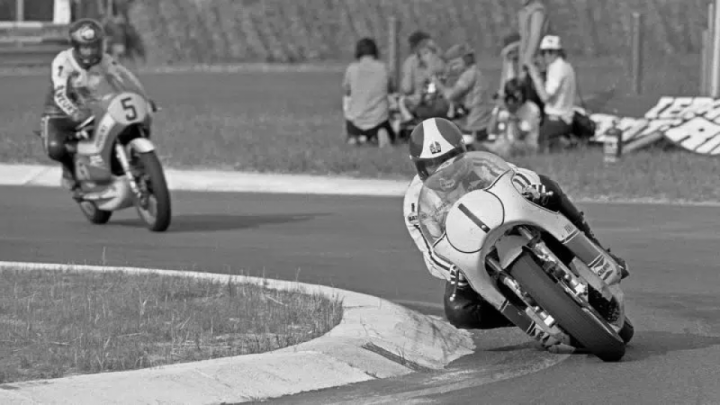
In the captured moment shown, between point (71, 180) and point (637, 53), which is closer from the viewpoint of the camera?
point (71, 180)

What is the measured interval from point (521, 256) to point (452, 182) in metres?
0.54

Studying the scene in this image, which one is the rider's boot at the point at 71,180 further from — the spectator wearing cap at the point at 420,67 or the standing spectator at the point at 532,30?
the spectator wearing cap at the point at 420,67

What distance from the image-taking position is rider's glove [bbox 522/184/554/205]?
27.5 ft

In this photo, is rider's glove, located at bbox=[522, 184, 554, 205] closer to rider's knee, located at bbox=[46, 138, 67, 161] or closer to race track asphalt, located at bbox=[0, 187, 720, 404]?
race track asphalt, located at bbox=[0, 187, 720, 404]

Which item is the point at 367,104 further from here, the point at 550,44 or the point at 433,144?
the point at 433,144

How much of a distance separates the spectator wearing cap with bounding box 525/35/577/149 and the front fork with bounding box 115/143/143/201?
6.41 metres

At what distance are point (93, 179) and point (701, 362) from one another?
24.8 ft

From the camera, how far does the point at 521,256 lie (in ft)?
26.9

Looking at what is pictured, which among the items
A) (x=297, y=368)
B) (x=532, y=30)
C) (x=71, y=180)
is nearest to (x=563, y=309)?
(x=297, y=368)

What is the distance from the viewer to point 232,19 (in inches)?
1586

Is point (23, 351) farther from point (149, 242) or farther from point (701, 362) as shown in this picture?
point (149, 242)

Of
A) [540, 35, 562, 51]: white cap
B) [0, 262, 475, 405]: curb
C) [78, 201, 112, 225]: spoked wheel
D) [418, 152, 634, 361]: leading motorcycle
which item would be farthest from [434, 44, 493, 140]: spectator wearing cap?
[418, 152, 634, 361]: leading motorcycle

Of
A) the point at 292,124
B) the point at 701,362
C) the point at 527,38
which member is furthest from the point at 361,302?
the point at 292,124

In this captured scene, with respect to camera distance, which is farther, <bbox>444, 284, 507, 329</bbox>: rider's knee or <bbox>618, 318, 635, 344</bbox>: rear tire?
<bbox>444, 284, 507, 329</bbox>: rider's knee
